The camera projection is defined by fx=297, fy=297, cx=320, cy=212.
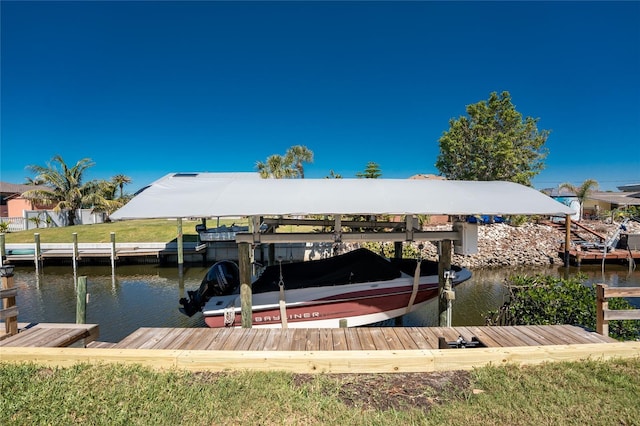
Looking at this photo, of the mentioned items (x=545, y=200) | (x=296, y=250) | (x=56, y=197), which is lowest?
(x=296, y=250)

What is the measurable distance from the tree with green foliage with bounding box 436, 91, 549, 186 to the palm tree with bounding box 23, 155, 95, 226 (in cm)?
3247

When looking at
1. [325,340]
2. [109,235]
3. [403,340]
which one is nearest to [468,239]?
[403,340]

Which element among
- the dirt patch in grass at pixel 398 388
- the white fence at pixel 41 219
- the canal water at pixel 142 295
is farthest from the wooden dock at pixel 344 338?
the white fence at pixel 41 219

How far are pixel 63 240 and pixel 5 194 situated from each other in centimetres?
2488

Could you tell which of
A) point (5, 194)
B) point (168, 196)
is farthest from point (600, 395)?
point (5, 194)

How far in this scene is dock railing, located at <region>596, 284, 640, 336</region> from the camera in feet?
12.1

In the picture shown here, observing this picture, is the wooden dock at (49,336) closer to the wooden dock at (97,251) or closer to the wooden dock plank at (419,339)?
the wooden dock plank at (419,339)

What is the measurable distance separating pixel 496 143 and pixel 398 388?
85.8 ft

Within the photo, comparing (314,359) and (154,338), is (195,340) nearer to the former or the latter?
(154,338)

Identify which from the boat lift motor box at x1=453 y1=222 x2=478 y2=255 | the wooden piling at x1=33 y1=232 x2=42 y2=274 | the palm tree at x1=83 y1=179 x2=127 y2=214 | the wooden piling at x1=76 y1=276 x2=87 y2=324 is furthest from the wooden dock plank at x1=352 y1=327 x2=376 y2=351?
the palm tree at x1=83 y1=179 x2=127 y2=214

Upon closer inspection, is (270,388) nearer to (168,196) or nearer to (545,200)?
(168,196)

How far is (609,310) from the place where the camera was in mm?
3812

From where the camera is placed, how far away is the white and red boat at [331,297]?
5723 mm

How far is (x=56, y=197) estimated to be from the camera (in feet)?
82.9
